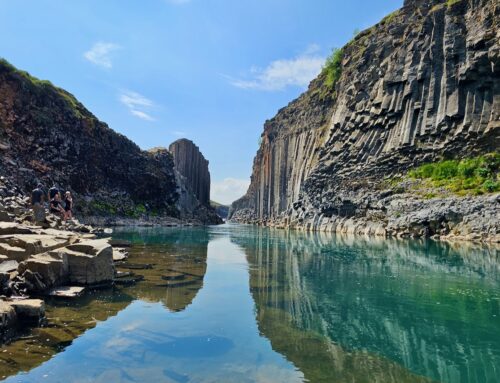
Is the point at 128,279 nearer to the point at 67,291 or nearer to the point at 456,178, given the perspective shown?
the point at 67,291

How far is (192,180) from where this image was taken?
5733 inches

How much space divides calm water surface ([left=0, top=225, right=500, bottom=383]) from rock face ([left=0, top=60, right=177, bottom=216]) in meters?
44.0

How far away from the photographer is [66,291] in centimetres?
1316

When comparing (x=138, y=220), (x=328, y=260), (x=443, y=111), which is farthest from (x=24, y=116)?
(x=443, y=111)

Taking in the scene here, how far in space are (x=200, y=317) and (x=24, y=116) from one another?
203 ft

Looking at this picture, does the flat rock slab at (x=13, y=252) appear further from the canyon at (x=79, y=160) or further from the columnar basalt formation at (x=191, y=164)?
the columnar basalt formation at (x=191, y=164)

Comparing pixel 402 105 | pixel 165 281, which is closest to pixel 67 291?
pixel 165 281

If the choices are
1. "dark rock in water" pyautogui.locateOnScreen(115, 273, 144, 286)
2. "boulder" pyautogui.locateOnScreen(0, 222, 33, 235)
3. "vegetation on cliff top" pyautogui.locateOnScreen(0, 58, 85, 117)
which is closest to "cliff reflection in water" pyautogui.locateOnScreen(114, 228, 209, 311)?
"dark rock in water" pyautogui.locateOnScreen(115, 273, 144, 286)

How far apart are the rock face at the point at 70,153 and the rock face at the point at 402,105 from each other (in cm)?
3664

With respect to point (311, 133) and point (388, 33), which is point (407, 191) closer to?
point (388, 33)

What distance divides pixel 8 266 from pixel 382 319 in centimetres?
1215

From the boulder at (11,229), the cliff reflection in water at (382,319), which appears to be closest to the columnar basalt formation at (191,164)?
the cliff reflection in water at (382,319)

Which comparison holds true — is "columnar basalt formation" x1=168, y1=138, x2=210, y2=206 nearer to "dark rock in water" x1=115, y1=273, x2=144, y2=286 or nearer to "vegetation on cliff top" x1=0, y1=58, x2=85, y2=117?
"vegetation on cliff top" x1=0, y1=58, x2=85, y2=117

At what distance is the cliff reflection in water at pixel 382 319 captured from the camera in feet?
29.0
